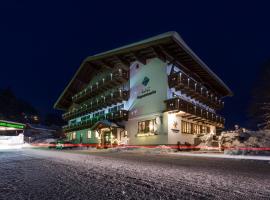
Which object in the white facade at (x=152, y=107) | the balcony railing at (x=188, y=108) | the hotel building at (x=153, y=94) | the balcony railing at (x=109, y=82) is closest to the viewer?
the balcony railing at (x=188, y=108)

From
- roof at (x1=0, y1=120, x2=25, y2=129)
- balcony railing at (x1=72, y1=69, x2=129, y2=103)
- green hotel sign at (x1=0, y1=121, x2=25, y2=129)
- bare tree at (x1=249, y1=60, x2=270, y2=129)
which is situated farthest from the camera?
green hotel sign at (x1=0, y1=121, x2=25, y2=129)

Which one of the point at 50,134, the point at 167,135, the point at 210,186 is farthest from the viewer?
the point at 50,134

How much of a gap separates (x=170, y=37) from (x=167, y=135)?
9.73m

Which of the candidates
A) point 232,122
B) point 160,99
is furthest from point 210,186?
point 232,122

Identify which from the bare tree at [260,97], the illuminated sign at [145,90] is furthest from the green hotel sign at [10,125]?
the bare tree at [260,97]

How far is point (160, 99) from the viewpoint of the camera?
89.0 feet

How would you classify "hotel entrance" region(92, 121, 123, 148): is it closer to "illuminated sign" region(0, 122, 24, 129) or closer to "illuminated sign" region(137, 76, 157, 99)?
"illuminated sign" region(137, 76, 157, 99)

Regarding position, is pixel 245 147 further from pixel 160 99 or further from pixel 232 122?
pixel 232 122

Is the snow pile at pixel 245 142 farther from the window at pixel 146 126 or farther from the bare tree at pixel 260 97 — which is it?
the bare tree at pixel 260 97

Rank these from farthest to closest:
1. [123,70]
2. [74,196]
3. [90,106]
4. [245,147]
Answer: [90,106] → [123,70] → [245,147] → [74,196]

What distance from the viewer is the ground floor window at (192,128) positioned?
29.1 meters

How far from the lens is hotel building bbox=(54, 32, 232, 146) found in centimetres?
2617

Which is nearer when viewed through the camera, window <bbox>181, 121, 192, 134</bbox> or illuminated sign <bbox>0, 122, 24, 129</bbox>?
window <bbox>181, 121, 192, 134</bbox>

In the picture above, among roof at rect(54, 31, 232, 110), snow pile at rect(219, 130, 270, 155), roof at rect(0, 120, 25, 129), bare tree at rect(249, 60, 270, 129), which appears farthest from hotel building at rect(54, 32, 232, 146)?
roof at rect(0, 120, 25, 129)
